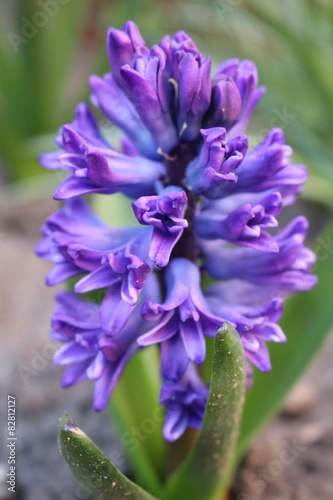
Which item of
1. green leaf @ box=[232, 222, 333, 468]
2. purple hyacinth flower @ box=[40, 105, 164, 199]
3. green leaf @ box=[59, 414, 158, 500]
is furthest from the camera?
green leaf @ box=[232, 222, 333, 468]

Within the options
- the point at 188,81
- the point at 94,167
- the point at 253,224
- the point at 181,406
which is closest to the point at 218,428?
the point at 181,406

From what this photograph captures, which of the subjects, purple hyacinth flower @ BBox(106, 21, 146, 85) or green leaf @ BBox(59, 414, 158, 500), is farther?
purple hyacinth flower @ BBox(106, 21, 146, 85)

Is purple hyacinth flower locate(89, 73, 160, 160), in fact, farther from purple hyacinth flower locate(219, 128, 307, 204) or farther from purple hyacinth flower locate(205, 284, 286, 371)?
purple hyacinth flower locate(205, 284, 286, 371)

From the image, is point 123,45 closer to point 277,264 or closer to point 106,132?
→ point 277,264

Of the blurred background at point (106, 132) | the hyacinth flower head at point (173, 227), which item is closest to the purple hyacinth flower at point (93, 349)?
the hyacinth flower head at point (173, 227)

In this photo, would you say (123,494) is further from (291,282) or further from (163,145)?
(163,145)

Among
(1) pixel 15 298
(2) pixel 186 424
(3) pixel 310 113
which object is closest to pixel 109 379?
(2) pixel 186 424

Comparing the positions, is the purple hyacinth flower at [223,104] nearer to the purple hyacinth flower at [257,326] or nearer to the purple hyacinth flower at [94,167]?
the purple hyacinth flower at [94,167]

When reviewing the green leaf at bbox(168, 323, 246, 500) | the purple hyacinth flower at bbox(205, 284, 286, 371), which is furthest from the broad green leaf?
the purple hyacinth flower at bbox(205, 284, 286, 371)

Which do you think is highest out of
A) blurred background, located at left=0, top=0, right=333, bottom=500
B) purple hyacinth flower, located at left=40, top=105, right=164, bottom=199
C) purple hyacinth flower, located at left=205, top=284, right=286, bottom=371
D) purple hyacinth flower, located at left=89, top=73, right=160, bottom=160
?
purple hyacinth flower, located at left=89, top=73, right=160, bottom=160
